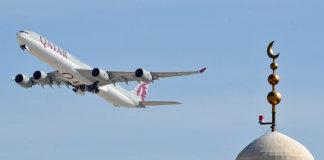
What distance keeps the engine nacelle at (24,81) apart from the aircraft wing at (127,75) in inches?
383

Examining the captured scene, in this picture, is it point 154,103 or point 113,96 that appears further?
point 154,103

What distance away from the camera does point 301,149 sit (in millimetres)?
54375

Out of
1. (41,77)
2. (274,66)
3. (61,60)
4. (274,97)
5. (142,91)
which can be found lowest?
(274,97)

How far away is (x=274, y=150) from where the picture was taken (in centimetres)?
5375

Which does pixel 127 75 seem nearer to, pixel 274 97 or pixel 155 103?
pixel 155 103

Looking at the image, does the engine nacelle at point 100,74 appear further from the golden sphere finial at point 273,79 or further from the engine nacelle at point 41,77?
the golden sphere finial at point 273,79

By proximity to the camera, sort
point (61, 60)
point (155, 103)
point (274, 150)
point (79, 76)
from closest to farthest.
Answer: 1. point (274, 150)
2. point (61, 60)
3. point (79, 76)
4. point (155, 103)

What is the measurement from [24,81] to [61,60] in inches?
478

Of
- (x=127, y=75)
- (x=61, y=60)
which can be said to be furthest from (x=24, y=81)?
(x=127, y=75)

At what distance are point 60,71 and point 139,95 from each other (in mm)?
23507

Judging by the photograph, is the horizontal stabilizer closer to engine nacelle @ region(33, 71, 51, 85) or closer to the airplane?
the airplane

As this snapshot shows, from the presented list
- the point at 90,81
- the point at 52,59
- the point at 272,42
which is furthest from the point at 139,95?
the point at 272,42

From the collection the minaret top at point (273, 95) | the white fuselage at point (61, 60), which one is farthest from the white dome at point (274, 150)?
the white fuselage at point (61, 60)

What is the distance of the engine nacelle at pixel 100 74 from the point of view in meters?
100
